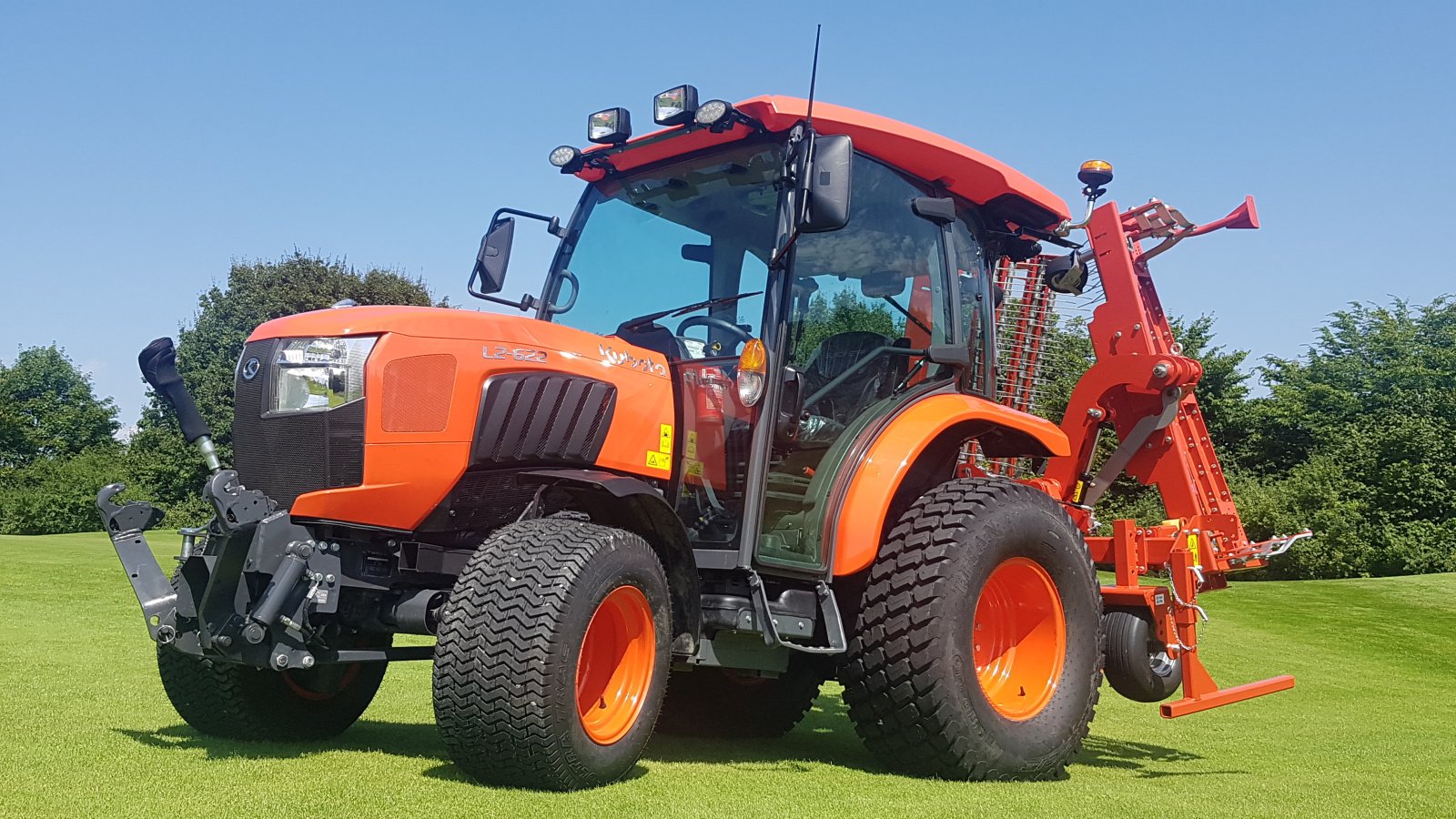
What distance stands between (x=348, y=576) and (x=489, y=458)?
59cm

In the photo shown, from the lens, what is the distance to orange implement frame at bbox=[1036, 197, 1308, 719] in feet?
20.7

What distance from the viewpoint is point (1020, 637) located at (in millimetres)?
5105

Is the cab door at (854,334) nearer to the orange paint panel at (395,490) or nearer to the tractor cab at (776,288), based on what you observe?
the tractor cab at (776,288)

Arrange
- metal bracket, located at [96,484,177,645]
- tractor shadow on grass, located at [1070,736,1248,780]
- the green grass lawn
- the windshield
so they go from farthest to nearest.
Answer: tractor shadow on grass, located at [1070,736,1248,780] < the windshield < metal bracket, located at [96,484,177,645] < the green grass lawn

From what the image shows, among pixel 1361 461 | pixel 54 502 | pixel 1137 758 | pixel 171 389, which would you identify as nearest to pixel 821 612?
pixel 1137 758

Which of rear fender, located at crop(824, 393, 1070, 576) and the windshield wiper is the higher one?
the windshield wiper

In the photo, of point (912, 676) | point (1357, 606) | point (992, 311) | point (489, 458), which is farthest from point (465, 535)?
point (1357, 606)

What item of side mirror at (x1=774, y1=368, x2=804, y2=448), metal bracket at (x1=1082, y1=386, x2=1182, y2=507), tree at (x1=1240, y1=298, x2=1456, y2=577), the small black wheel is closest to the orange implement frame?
metal bracket at (x1=1082, y1=386, x2=1182, y2=507)

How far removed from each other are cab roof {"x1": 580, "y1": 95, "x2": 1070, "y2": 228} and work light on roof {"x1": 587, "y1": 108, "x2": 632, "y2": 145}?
0.19 feet

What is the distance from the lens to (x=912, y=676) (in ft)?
14.4

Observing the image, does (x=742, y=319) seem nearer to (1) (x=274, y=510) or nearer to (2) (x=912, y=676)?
(2) (x=912, y=676)

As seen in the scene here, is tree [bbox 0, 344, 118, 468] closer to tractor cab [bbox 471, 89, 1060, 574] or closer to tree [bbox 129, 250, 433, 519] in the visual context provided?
tree [bbox 129, 250, 433, 519]

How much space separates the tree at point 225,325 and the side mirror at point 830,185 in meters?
27.6

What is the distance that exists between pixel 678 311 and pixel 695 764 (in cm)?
180
